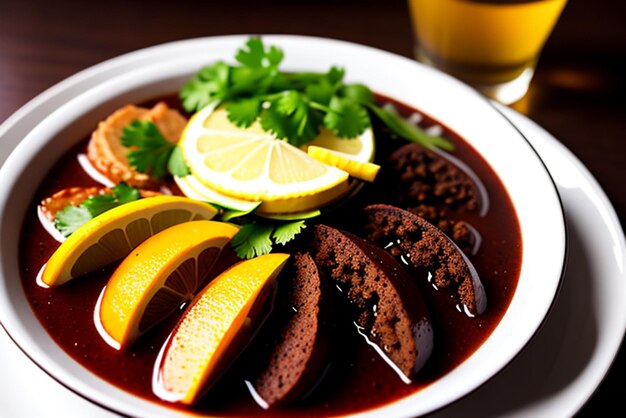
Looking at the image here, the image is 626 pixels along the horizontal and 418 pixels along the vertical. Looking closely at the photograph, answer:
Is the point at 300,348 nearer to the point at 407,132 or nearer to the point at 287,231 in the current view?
the point at 287,231

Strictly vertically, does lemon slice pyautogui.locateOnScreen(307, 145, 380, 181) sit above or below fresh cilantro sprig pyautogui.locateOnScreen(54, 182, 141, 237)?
below

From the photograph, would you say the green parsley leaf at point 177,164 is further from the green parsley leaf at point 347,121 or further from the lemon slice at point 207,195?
the green parsley leaf at point 347,121

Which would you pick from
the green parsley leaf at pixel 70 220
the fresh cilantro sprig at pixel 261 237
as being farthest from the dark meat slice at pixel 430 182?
the green parsley leaf at pixel 70 220

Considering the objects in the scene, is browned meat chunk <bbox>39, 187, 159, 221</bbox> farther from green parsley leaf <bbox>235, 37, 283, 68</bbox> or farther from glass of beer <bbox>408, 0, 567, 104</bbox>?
glass of beer <bbox>408, 0, 567, 104</bbox>

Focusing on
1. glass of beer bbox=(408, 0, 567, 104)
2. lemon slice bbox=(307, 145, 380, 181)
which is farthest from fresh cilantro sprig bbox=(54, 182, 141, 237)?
glass of beer bbox=(408, 0, 567, 104)

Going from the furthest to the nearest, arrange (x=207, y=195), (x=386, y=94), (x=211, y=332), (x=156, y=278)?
(x=386, y=94) < (x=207, y=195) < (x=156, y=278) < (x=211, y=332)

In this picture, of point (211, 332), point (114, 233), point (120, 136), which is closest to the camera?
point (211, 332)

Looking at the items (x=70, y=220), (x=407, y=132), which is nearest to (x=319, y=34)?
(x=407, y=132)

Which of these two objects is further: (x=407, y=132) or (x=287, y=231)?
(x=407, y=132)
